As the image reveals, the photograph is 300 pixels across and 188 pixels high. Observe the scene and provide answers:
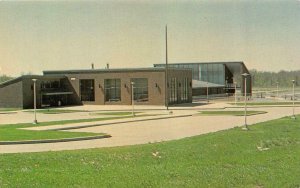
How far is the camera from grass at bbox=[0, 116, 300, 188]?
1195 centimetres

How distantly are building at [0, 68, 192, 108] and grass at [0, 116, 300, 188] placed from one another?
42.1 metres

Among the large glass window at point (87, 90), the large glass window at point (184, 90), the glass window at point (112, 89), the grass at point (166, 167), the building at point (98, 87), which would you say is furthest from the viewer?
the large glass window at point (87, 90)

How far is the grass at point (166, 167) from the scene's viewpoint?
1195 centimetres

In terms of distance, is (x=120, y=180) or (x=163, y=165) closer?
(x=120, y=180)

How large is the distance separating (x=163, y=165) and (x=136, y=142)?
721 centimetres

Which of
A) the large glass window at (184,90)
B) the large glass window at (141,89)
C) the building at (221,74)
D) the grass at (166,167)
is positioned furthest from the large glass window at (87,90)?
the grass at (166,167)

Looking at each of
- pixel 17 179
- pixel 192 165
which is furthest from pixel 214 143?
pixel 17 179

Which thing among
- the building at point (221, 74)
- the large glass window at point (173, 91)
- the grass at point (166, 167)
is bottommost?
the grass at point (166, 167)

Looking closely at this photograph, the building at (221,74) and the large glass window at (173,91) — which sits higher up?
the building at (221,74)

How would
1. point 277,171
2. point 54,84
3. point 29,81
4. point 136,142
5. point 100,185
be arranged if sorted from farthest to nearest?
point 54,84, point 29,81, point 136,142, point 277,171, point 100,185

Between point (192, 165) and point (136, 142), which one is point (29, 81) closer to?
point (136, 142)

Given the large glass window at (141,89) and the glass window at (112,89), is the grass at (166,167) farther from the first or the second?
the glass window at (112,89)

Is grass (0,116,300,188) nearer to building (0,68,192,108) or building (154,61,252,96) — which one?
building (0,68,192,108)

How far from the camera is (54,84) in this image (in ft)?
217
